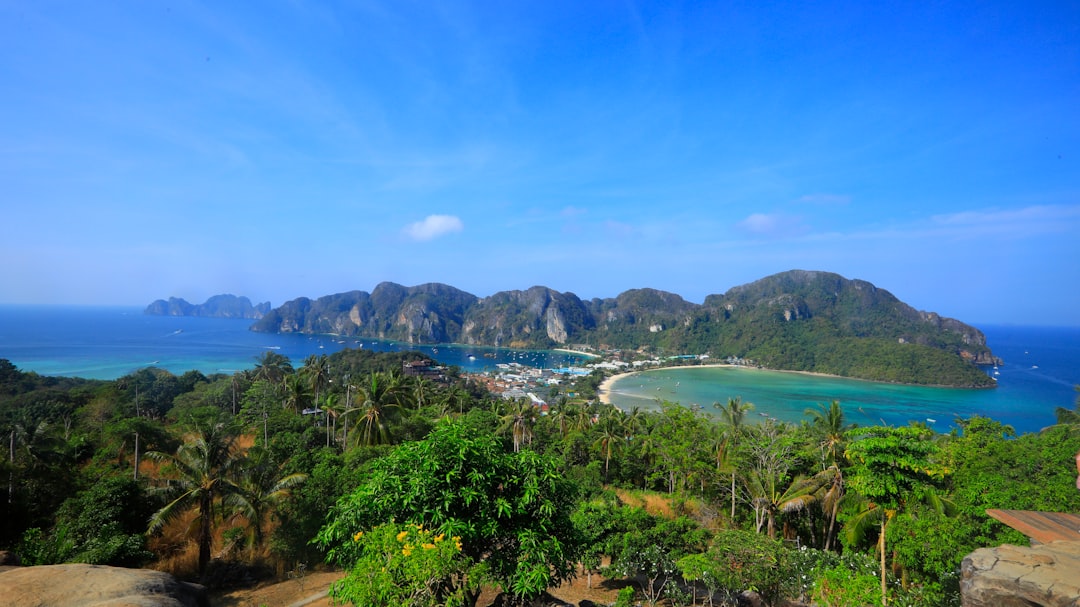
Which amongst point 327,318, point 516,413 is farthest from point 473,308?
point 516,413

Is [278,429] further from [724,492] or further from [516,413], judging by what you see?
[724,492]

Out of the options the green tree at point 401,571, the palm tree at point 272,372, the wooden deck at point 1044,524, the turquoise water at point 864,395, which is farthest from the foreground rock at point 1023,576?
the palm tree at point 272,372

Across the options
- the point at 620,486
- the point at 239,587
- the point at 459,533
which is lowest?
the point at 620,486

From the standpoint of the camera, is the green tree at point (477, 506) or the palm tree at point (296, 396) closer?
the green tree at point (477, 506)

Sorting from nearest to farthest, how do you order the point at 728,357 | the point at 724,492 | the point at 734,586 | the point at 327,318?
the point at 734,586
the point at 724,492
the point at 728,357
the point at 327,318

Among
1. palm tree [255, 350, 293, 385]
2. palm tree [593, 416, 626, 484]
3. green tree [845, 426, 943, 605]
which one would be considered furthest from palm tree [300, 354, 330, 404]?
green tree [845, 426, 943, 605]

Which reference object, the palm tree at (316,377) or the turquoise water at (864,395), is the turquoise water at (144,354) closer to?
the turquoise water at (864,395)
